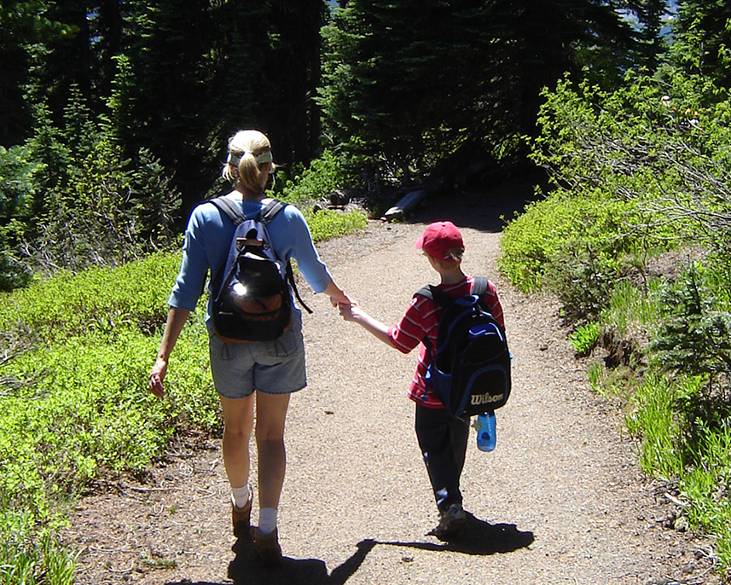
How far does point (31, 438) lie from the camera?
441cm

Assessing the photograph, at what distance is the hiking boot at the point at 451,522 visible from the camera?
4.03 m

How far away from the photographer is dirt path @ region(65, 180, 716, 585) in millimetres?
3809

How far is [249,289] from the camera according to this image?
3318 millimetres

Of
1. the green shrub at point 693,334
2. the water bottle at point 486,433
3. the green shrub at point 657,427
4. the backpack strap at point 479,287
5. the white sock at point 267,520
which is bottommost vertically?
the white sock at point 267,520

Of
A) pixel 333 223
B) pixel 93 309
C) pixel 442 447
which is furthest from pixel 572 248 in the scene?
pixel 333 223

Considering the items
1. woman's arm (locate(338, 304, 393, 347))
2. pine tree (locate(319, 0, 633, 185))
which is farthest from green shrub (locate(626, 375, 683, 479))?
pine tree (locate(319, 0, 633, 185))

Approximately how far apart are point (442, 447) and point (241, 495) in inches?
39.8

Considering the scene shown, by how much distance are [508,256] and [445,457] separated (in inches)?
261

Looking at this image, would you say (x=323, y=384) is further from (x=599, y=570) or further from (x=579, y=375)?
(x=599, y=570)

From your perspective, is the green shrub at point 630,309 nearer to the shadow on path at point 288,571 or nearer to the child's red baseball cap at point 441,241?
the child's red baseball cap at point 441,241

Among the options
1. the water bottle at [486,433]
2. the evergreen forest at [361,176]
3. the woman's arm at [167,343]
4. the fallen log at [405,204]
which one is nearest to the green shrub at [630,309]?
the evergreen forest at [361,176]

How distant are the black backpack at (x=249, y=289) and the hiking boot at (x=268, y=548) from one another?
96 cm

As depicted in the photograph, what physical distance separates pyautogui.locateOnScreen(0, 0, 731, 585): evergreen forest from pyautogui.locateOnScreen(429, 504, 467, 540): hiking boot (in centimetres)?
113

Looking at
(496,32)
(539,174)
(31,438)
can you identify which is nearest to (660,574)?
(31,438)
